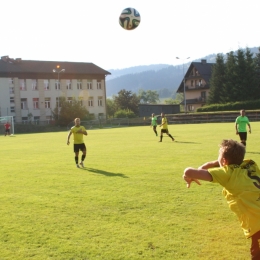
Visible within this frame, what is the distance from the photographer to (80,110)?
67.4 meters

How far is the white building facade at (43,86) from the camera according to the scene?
2917 inches

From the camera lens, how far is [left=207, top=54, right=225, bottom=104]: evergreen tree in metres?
76.1

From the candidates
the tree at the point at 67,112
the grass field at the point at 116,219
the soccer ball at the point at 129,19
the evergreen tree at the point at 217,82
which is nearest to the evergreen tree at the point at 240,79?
the evergreen tree at the point at 217,82

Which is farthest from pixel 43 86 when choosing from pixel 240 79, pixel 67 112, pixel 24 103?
pixel 240 79

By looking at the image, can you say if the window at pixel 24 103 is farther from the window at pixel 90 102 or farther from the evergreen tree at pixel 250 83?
the evergreen tree at pixel 250 83

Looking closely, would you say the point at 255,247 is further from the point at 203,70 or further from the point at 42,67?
the point at 203,70

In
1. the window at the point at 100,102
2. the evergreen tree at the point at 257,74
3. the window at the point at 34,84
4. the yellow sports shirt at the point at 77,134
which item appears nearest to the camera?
the yellow sports shirt at the point at 77,134

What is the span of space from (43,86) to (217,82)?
3440 cm

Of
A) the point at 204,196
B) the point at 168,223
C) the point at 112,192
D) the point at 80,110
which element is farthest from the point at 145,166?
the point at 80,110

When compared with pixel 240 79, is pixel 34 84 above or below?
above

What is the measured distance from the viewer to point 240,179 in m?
4.37

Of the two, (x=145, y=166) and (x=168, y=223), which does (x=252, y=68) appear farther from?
(x=168, y=223)

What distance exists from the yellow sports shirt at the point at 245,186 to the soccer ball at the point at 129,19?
11.9 metres

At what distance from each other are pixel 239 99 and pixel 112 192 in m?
67.1
